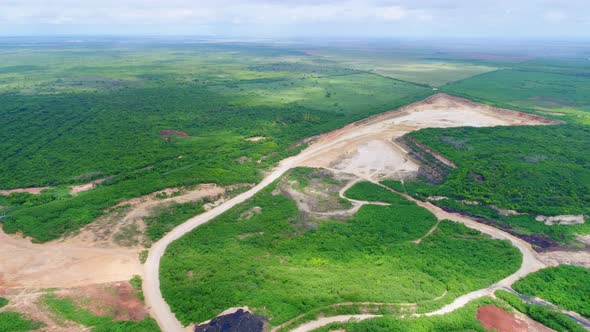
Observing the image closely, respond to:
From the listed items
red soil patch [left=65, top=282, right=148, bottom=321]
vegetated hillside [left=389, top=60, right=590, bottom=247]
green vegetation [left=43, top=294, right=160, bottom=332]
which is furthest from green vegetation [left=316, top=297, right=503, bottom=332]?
vegetated hillside [left=389, top=60, right=590, bottom=247]

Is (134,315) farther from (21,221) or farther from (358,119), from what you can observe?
(358,119)

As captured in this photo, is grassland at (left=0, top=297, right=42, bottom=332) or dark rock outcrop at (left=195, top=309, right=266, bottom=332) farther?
dark rock outcrop at (left=195, top=309, right=266, bottom=332)

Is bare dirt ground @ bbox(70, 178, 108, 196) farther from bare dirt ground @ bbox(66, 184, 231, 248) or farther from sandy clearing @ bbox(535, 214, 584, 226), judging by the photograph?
sandy clearing @ bbox(535, 214, 584, 226)

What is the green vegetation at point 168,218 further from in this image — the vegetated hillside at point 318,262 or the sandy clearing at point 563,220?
the sandy clearing at point 563,220

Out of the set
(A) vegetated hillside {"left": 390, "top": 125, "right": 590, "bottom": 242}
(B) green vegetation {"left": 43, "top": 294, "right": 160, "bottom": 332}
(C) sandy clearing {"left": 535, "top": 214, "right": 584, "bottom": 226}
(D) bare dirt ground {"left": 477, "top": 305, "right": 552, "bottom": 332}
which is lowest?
(B) green vegetation {"left": 43, "top": 294, "right": 160, "bottom": 332}

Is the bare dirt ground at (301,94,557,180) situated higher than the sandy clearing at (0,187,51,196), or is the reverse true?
the bare dirt ground at (301,94,557,180)

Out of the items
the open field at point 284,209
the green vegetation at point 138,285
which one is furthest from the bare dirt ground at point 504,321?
the green vegetation at point 138,285

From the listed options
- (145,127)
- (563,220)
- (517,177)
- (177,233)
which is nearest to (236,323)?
(177,233)
